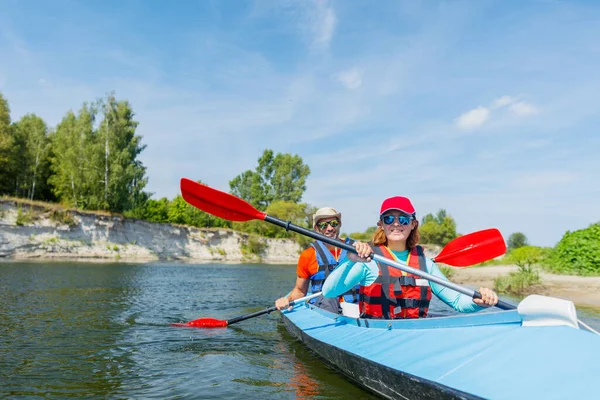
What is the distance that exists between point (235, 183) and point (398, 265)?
58645 mm

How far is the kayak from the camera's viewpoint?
2119 mm

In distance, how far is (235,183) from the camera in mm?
61188

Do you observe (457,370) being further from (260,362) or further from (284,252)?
(284,252)

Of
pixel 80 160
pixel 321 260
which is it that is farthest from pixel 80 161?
pixel 321 260

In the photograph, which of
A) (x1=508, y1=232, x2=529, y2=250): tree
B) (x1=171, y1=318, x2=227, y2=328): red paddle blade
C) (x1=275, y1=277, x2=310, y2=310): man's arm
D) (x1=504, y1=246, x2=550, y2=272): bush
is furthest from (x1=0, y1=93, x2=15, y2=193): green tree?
(x1=508, y1=232, x2=529, y2=250): tree

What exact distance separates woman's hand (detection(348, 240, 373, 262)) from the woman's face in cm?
50

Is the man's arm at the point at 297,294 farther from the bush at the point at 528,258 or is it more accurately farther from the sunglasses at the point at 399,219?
the bush at the point at 528,258

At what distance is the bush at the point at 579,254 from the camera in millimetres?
15289

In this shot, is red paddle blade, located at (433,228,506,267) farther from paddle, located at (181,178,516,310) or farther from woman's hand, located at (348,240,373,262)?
woman's hand, located at (348,240,373,262)

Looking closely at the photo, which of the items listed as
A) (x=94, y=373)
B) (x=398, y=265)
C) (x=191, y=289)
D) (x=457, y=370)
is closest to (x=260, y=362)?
(x=94, y=373)

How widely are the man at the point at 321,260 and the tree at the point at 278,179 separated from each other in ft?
167

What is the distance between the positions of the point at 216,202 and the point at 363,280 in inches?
75.0

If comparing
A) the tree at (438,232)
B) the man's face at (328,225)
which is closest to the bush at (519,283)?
the man's face at (328,225)

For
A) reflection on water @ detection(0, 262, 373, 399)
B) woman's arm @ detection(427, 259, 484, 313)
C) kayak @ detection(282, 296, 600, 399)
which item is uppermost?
woman's arm @ detection(427, 259, 484, 313)
